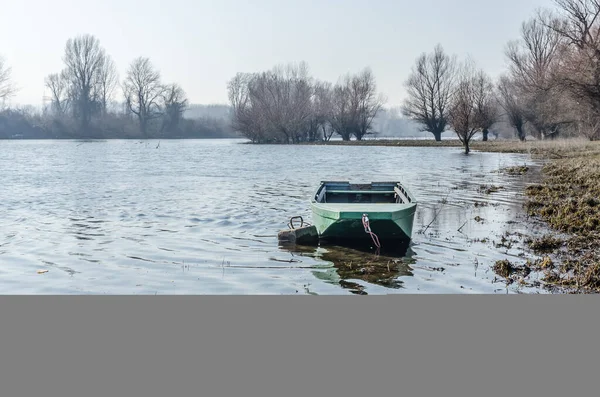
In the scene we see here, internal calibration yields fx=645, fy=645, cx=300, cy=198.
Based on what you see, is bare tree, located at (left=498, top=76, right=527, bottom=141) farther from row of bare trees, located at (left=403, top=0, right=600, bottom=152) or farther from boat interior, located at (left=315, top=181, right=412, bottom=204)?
boat interior, located at (left=315, top=181, right=412, bottom=204)

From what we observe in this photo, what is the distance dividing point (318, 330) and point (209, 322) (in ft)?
4.19

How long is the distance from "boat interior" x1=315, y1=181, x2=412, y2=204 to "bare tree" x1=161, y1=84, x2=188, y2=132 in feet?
302

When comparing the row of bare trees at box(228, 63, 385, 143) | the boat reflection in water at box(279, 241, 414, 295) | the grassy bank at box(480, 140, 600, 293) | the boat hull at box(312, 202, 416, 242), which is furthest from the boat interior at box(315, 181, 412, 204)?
the row of bare trees at box(228, 63, 385, 143)

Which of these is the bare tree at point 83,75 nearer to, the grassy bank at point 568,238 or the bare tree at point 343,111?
the bare tree at point 343,111

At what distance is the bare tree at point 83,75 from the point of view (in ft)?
312

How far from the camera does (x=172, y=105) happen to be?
348 feet

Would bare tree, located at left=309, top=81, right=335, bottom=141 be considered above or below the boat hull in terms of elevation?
above

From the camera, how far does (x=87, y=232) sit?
47.7ft

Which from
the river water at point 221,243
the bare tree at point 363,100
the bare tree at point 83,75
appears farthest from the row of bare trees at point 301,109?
the river water at point 221,243

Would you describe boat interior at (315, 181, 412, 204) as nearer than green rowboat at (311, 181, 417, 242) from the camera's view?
No

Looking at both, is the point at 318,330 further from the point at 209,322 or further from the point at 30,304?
the point at 30,304

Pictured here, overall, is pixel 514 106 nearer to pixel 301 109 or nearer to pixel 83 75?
pixel 301 109

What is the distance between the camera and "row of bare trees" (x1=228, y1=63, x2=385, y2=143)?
84.2m

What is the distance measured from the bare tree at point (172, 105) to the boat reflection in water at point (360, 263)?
96533 millimetres
